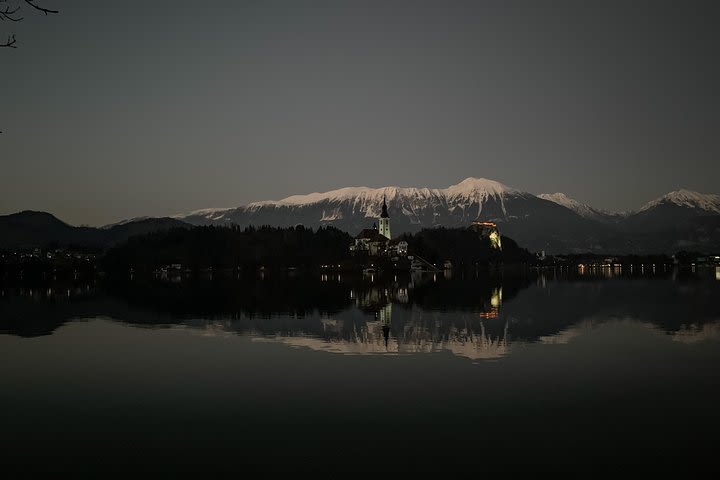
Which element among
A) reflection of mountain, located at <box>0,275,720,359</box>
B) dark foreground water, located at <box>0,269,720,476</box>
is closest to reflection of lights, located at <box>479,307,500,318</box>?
reflection of mountain, located at <box>0,275,720,359</box>

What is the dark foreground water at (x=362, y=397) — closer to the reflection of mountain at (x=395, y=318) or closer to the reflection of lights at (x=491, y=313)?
the reflection of mountain at (x=395, y=318)

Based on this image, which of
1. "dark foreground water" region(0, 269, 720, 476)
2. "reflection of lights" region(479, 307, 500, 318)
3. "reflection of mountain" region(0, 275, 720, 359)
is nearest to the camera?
"dark foreground water" region(0, 269, 720, 476)

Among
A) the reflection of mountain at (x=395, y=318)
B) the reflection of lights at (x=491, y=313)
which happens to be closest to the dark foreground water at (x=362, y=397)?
the reflection of mountain at (x=395, y=318)

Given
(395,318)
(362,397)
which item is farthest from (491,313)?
(362,397)

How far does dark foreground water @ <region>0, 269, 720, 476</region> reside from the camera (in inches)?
658

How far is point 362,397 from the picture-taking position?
2345 cm

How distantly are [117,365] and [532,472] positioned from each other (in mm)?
22315

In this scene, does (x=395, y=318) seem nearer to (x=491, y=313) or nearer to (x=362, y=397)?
(x=491, y=313)

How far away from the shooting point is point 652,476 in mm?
15141

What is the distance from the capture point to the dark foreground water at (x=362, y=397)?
16703 millimetres

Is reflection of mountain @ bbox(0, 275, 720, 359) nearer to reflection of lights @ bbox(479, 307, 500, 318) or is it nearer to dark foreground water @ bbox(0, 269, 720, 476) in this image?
reflection of lights @ bbox(479, 307, 500, 318)

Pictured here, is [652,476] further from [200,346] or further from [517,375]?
[200,346]

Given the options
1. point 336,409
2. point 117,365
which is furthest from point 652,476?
point 117,365

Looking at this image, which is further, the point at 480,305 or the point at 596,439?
the point at 480,305
